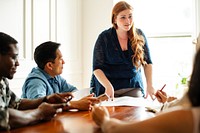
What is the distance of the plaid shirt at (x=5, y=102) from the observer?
3.59ft

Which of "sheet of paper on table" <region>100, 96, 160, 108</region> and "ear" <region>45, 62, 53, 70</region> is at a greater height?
"ear" <region>45, 62, 53, 70</region>

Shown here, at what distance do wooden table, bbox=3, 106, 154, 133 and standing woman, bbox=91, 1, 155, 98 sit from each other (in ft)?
1.96

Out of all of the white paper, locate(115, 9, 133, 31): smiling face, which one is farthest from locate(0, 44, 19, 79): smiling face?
locate(115, 9, 133, 31): smiling face

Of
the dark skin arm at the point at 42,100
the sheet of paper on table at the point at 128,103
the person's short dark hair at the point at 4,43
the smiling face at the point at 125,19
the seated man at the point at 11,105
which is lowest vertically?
the sheet of paper on table at the point at 128,103

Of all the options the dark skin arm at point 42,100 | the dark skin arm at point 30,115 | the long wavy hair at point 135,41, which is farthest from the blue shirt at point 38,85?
the long wavy hair at point 135,41

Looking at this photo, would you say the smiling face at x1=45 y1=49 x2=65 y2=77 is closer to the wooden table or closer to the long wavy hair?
the wooden table

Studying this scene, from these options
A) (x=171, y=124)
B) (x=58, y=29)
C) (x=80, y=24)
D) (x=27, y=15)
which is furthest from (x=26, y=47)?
(x=171, y=124)

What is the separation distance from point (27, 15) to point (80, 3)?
118 cm

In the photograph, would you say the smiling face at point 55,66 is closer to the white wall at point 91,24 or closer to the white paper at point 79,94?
the white paper at point 79,94

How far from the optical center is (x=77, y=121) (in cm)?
134

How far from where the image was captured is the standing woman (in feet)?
7.53

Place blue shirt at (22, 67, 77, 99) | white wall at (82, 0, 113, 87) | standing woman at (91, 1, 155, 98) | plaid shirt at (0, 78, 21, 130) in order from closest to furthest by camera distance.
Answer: plaid shirt at (0, 78, 21, 130) < blue shirt at (22, 67, 77, 99) < standing woman at (91, 1, 155, 98) < white wall at (82, 0, 113, 87)

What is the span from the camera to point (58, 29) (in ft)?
11.2

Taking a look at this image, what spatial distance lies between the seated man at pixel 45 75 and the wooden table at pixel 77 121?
21cm
